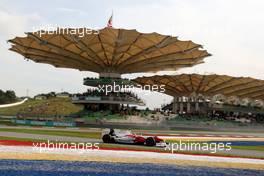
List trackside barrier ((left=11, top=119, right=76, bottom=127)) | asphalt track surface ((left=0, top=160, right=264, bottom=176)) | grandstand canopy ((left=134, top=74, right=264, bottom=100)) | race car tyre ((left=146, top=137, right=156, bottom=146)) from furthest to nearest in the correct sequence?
grandstand canopy ((left=134, top=74, right=264, bottom=100)) → trackside barrier ((left=11, top=119, right=76, bottom=127)) → race car tyre ((left=146, top=137, right=156, bottom=146)) → asphalt track surface ((left=0, top=160, right=264, bottom=176))

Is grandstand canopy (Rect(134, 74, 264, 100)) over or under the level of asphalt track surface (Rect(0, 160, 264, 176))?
over

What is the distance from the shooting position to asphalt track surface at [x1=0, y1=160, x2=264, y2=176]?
21.8 meters

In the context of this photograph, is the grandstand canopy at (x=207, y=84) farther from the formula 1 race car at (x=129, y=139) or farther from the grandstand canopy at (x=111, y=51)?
the formula 1 race car at (x=129, y=139)

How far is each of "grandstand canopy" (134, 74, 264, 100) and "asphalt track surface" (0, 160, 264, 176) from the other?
A: 74.6 metres

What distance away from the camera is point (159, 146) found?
1432 inches

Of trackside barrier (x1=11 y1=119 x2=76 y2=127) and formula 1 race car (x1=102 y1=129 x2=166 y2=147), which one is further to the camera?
trackside barrier (x1=11 y1=119 x2=76 y2=127)

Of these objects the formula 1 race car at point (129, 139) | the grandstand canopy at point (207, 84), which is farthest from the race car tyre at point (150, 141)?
the grandstand canopy at point (207, 84)

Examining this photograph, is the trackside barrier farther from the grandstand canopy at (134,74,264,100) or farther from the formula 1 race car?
the formula 1 race car

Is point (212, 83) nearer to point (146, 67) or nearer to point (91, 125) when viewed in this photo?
point (146, 67)

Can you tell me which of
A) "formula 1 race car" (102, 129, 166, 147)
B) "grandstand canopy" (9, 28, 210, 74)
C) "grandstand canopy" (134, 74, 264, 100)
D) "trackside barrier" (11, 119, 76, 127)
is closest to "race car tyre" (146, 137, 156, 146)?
"formula 1 race car" (102, 129, 166, 147)

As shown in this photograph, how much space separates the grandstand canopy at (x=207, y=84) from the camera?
101125 mm

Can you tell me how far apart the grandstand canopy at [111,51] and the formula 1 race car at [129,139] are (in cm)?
4082

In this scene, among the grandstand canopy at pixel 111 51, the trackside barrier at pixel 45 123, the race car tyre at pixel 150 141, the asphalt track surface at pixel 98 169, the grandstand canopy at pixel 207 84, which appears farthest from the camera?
the grandstand canopy at pixel 207 84

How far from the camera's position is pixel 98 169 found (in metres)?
23.4
